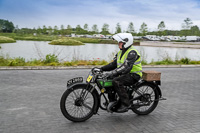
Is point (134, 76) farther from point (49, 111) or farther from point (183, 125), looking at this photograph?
point (49, 111)

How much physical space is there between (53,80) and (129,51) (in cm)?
541

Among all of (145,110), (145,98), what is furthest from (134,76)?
(145,110)

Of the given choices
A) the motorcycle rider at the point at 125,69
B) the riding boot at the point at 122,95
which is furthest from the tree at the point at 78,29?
the riding boot at the point at 122,95

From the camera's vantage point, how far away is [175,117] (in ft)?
17.1

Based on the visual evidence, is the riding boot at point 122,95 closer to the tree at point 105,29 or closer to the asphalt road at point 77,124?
the asphalt road at point 77,124

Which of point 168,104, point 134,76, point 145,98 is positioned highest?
point 134,76

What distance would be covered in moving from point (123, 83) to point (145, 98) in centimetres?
87

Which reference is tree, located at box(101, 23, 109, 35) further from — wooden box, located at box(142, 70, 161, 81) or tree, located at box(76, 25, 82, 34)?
wooden box, located at box(142, 70, 161, 81)

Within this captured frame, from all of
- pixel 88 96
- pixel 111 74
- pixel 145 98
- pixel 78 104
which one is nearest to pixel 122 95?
pixel 111 74

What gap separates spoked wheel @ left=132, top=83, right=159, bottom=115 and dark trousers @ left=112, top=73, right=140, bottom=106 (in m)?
0.35

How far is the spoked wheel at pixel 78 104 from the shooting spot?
177 inches

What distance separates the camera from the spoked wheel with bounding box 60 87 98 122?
4.51 meters

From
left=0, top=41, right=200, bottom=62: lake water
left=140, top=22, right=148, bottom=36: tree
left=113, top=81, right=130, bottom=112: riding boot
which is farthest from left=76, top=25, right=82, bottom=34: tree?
Answer: left=113, top=81, right=130, bottom=112: riding boot

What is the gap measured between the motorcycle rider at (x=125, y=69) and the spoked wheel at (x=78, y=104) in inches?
23.1
